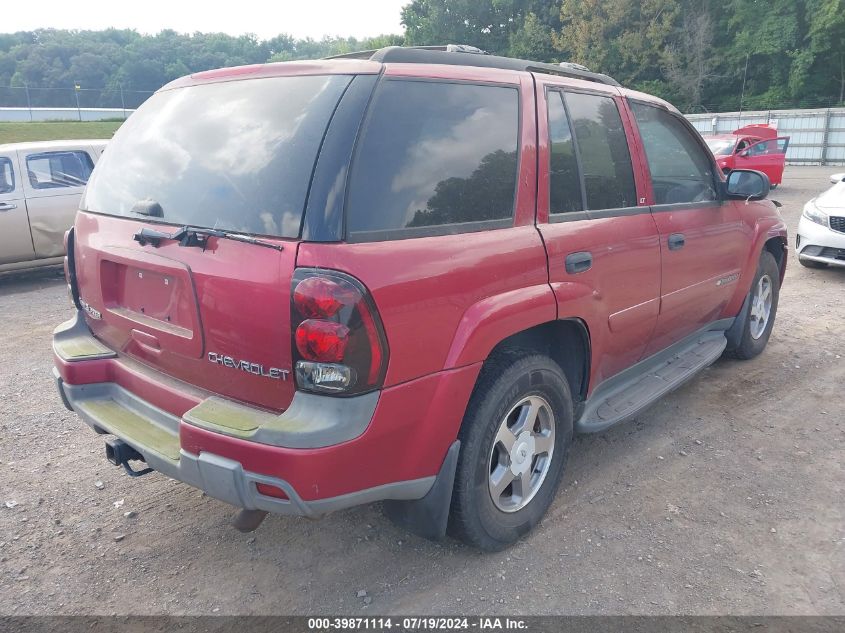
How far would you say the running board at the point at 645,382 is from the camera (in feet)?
11.0

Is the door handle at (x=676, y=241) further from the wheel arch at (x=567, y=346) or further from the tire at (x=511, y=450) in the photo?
the tire at (x=511, y=450)

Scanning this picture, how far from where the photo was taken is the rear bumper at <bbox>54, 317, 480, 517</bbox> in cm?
212

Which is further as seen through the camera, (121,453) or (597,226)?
(597,226)

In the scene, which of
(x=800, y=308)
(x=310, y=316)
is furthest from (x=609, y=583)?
(x=800, y=308)

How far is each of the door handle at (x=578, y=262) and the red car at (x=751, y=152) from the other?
1569 cm

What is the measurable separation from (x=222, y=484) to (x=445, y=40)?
193 ft

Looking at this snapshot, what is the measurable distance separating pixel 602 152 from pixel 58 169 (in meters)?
7.59

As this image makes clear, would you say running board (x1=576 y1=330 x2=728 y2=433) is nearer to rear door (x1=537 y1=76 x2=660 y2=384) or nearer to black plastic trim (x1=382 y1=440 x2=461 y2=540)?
rear door (x1=537 y1=76 x2=660 y2=384)

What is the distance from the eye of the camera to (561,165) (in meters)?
3.05

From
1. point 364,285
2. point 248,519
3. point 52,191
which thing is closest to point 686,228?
point 364,285

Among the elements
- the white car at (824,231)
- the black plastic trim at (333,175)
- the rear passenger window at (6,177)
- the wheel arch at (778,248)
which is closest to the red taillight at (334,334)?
the black plastic trim at (333,175)

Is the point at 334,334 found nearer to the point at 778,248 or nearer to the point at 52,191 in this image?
the point at 778,248

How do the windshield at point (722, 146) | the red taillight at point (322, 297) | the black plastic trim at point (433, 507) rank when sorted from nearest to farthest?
1. the red taillight at point (322, 297)
2. the black plastic trim at point (433, 507)
3. the windshield at point (722, 146)

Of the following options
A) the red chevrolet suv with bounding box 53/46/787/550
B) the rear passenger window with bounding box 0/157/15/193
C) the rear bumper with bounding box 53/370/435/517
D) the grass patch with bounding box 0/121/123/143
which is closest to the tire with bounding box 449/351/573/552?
the red chevrolet suv with bounding box 53/46/787/550
